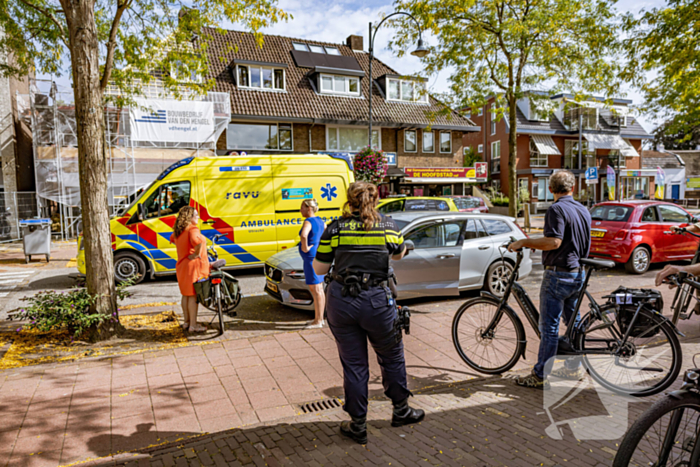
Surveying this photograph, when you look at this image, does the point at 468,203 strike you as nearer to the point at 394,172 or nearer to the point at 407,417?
the point at 394,172

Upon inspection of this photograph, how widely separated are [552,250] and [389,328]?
70.8 inches

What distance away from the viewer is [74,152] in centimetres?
1858

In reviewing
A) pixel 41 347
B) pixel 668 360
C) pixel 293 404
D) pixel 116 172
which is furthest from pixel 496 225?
pixel 116 172

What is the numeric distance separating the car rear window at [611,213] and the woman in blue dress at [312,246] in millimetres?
7349

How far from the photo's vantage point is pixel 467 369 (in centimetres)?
473

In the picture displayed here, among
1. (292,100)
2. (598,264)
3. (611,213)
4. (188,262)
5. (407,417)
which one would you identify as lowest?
(407,417)

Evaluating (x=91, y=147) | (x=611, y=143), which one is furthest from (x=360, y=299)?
(x=611, y=143)

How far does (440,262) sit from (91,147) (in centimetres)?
486

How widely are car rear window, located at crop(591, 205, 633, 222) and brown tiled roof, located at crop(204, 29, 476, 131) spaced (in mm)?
12973

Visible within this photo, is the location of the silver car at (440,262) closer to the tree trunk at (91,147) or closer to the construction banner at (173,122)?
the tree trunk at (91,147)

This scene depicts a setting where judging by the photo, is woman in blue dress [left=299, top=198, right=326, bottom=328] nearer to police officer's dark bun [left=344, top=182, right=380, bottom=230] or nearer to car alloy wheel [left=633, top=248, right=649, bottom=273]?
police officer's dark bun [left=344, top=182, right=380, bottom=230]

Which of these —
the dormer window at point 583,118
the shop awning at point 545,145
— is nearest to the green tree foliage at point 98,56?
the shop awning at point 545,145

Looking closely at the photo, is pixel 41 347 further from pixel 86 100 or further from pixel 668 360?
pixel 668 360

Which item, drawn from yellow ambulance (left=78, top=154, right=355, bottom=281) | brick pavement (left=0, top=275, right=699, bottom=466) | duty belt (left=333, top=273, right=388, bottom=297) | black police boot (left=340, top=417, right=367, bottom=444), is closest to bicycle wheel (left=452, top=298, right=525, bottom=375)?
brick pavement (left=0, top=275, right=699, bottom=466)
